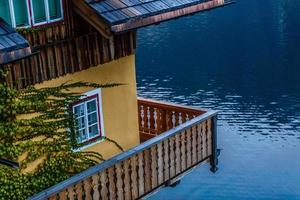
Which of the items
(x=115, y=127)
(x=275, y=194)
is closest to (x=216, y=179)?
(x=275, y=194)

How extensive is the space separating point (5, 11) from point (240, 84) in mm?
40671

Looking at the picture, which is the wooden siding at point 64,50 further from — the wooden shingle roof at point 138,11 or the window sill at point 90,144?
the window sill at point 90,144

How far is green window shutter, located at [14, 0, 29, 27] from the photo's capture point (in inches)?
531

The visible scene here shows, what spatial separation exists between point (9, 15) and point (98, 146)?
4.36m

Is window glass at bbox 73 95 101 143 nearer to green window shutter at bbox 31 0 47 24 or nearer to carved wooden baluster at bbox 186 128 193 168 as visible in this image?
carved wooden baluster at bbox 186 128 193 168

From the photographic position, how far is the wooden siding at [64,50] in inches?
541

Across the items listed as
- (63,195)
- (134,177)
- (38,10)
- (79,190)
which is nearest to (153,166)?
(134,177)

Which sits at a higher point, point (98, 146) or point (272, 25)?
point (98, 146)

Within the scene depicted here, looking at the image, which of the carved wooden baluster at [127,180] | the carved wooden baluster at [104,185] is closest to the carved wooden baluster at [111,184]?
the carved wooden baluster at [104,185]

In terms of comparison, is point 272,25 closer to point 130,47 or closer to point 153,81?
point 153,81

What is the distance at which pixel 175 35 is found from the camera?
226 ft

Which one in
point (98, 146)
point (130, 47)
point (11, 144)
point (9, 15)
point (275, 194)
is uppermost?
point (9, 15)

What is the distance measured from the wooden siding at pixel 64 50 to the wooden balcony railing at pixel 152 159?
2.47 metres

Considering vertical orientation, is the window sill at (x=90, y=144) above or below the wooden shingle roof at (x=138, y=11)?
below
